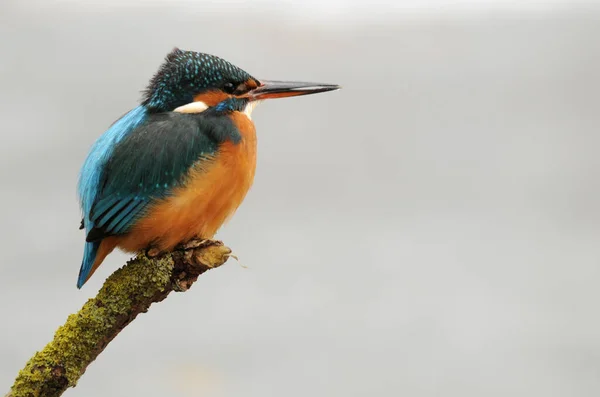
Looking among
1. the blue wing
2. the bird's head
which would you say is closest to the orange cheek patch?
the bird's head

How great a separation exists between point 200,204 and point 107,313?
287mm

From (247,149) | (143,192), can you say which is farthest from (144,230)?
(247,149)

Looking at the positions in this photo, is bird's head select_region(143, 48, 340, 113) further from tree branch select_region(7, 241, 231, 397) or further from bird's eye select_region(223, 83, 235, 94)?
tree branch select_region(7, 241, 231, 397)

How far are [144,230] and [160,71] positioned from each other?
36cm

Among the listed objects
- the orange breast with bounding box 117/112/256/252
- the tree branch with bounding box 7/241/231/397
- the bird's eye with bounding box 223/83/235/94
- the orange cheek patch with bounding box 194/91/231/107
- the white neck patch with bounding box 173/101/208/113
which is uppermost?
the bird's eye with bounding box 223/83/235/94

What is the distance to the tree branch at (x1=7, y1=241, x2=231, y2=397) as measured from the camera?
1190mm

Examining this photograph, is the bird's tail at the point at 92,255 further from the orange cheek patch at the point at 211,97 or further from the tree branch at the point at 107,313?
the orange cheek patch at the point at 211,97

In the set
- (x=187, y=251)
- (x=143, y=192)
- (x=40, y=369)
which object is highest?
(x=143, y=192)

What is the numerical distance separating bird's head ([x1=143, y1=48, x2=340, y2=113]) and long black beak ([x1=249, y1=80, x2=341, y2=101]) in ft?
0.15

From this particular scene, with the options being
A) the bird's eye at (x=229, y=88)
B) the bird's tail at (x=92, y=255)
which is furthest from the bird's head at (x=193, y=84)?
the bird's tail at (x=92, y=255)

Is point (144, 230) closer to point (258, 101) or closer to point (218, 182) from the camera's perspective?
point (218, 182)

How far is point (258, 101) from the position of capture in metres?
1.55

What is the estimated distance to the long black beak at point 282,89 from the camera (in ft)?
5.04

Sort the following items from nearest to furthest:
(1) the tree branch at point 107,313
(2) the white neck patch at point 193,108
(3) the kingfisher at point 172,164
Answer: (1) the tree branch at point 107,313
(3) the kingfisher at point 172,164
(2) the white neck patch at point 193,108
